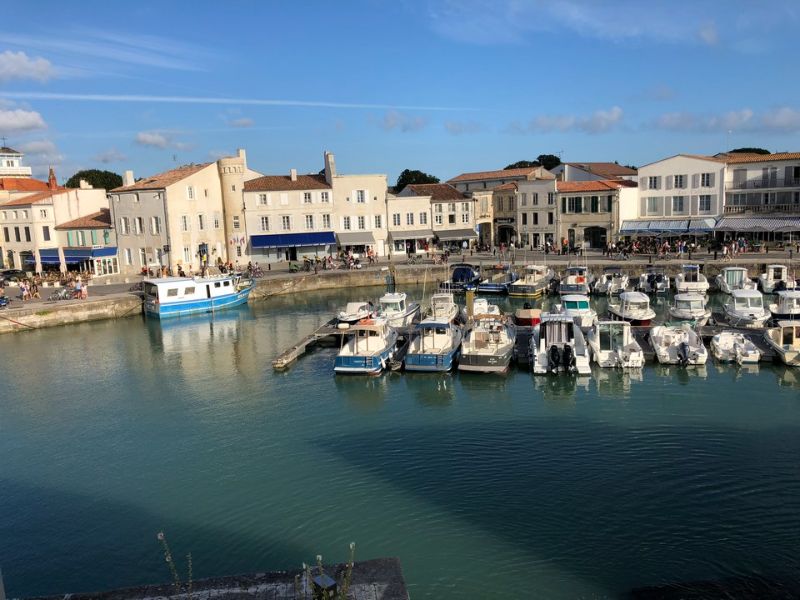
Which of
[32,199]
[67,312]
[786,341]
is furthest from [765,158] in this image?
[32,199]

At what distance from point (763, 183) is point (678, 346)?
3447cm

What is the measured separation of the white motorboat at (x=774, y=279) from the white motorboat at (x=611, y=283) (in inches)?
331

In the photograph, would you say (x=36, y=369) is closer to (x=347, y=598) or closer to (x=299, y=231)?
(x=347, y=598)

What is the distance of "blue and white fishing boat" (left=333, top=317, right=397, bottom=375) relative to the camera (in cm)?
2706

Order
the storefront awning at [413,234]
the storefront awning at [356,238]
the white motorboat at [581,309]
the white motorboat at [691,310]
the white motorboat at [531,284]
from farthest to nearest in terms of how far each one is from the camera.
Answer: the storefront awning at [413,234], the storefront awning at [356,238], the white motorboat at [531,284], the white motorboat at [691,310], the white motorboat at [581,309]

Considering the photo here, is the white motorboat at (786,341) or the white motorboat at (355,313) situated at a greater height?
the white motorboat at (355,313)

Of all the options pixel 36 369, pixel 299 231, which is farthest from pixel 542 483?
pixel 299 231

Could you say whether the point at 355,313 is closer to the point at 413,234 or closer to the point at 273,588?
the point at 273,588

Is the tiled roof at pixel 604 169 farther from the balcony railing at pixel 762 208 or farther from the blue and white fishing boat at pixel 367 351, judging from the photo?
the blue and white fishing boat at pixel 367 351

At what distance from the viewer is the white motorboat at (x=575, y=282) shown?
44.2 meters

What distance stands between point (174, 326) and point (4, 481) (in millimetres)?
22104

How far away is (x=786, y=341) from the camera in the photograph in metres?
27.5

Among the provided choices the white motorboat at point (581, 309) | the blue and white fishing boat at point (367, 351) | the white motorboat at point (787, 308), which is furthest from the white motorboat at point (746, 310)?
the blue and white fishing boat at point (367, 351)

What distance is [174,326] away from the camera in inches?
1594
